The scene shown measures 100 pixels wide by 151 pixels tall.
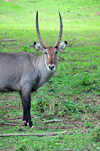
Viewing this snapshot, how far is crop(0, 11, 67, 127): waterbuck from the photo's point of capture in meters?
4.67

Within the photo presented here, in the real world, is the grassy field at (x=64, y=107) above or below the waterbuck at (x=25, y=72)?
below

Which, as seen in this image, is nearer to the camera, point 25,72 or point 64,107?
point 25,72

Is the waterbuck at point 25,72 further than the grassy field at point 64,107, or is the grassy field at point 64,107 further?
the waterbuck at point 25,72

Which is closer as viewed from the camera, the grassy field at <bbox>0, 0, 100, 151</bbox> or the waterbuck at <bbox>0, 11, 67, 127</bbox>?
the grassy field at <bbox>0, 0, 100, 151</bbox>

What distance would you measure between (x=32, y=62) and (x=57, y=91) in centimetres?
142

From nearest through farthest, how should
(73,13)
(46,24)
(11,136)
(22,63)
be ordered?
1. (11,136)
2. (22,63)
3. (46,24)
4. (73,13)

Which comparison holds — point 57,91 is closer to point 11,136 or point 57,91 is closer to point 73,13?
point 11,136

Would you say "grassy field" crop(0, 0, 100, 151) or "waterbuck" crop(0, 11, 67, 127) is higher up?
"waterbuck" crop(0, 11, 67, 127)

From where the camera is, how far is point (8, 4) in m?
20.8

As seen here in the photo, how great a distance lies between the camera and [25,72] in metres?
4.77

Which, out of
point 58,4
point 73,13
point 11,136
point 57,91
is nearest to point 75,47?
point 57,91

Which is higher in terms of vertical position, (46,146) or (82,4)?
(46,146)

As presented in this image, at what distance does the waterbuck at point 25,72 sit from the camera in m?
4.67

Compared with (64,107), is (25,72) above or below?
above
